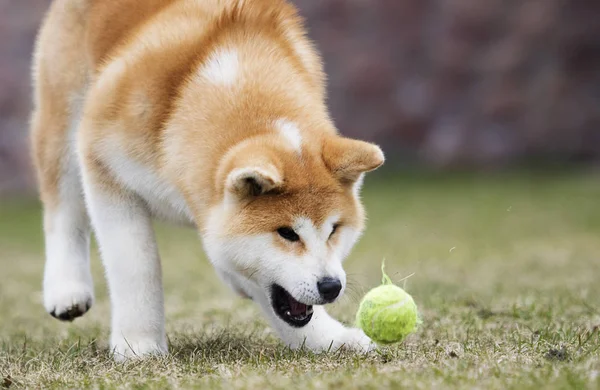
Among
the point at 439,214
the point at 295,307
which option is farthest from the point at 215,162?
the point at 439,214

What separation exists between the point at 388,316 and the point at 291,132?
76cm

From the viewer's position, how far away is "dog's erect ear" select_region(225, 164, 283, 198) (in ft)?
9.51

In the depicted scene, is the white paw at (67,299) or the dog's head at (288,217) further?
the white paw at (67,299)

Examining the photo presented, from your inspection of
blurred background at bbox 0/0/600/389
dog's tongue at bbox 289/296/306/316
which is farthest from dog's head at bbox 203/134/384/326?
blurred background at bbox 0/0/600/389

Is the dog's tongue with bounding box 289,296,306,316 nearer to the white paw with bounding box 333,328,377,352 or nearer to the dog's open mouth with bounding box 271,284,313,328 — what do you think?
the dog's open mouth with bounding box 271,284,313,328

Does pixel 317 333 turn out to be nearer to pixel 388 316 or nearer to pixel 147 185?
pixel 388 316

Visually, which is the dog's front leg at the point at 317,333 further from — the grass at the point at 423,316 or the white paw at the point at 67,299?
the white paw at the point at 67,299

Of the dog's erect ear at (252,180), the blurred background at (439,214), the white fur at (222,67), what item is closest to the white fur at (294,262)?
the dog's erect ear at (252,180)

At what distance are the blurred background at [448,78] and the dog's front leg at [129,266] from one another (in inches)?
389

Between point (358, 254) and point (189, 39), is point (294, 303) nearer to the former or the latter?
point (189, 39)

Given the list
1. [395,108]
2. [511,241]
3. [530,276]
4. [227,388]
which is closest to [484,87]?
[395,108]

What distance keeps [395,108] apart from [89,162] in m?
10.2

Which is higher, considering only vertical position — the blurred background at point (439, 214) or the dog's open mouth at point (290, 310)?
the dog's open mouth at point (290, 310)

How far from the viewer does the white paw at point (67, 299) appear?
12.6 ft
